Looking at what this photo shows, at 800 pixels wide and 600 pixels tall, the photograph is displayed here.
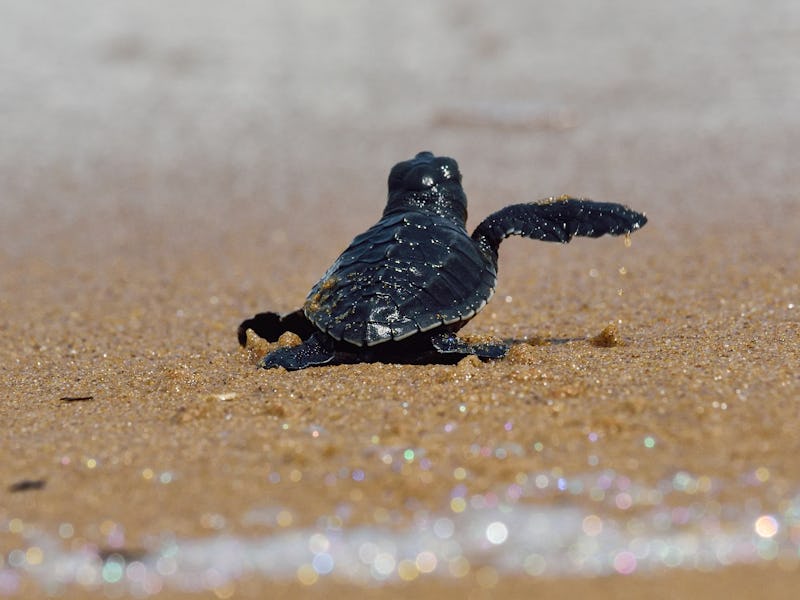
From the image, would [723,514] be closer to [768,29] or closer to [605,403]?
[605,403]

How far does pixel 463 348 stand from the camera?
3129 millimetres

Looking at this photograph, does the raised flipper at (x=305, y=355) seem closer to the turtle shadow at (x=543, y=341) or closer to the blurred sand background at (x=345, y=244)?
the blurred sand background at (x=345, y=244)

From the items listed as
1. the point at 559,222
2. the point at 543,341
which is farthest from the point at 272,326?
the point at 559,222

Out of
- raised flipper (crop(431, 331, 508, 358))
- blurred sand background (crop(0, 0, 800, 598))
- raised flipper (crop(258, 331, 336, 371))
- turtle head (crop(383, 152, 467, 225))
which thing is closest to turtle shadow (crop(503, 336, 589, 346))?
blurred sand background (crop(0, 0, 800, 598))

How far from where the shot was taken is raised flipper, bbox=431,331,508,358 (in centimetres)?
309

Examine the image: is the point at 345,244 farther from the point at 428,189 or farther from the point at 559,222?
the point at 559,222

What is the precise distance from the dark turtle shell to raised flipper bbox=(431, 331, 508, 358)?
0.22 ft

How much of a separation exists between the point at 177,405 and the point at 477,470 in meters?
1.09

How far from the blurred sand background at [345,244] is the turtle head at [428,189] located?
0.56 metres

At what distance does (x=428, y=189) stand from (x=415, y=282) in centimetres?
84

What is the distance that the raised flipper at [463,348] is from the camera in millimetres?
3094

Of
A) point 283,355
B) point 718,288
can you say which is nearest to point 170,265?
point 283,355

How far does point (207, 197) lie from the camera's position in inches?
284

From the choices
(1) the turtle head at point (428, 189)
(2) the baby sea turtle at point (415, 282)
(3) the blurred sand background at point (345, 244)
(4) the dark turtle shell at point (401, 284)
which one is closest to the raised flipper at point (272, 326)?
(2) the baby sea turtle at point (415, 282)
